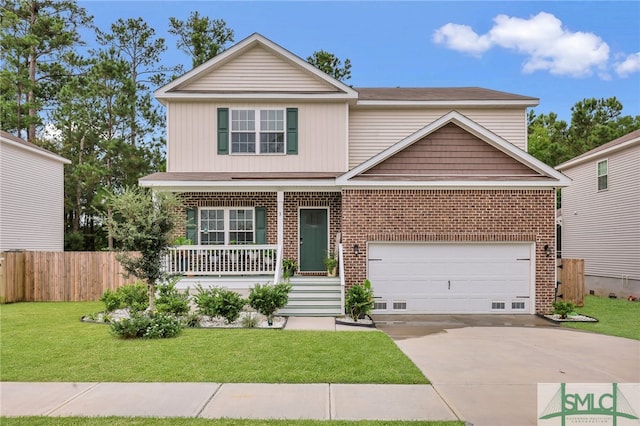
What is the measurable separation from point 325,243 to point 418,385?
27.2 feet

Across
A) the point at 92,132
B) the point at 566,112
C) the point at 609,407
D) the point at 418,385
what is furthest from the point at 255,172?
the point at 566,112

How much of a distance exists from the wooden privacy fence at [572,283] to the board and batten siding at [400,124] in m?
4.65

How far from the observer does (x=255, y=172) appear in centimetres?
1427

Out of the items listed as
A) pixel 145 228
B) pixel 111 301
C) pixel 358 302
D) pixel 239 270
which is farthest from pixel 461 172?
pixel 111 301

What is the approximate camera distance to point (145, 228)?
28.7 ft

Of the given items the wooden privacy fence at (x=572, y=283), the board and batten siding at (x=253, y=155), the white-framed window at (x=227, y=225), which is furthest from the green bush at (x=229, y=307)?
the wooden privacy fence at (x=572, y=283)

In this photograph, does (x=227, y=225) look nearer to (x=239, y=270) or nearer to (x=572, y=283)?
(x=239, y=270)

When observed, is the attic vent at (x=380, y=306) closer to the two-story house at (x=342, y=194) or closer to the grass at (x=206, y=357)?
the two-story house at (x=342, y=194)

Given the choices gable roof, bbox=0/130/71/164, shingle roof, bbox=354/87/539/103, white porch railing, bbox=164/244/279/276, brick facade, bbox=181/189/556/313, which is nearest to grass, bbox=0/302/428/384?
white porch railing, bbox=164/244/279/276

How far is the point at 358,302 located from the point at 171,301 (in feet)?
15.1

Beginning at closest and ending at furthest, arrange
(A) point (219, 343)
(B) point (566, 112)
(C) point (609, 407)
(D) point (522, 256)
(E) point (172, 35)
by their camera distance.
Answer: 1. (C) point (609, 407)
2. (A) point (219, 343)
3. (D) point (522, 256)
4. (E) point (172, 35)
5. (B) point (566, 112)

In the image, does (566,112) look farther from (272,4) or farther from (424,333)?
(424,333)

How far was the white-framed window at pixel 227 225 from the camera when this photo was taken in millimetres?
13680

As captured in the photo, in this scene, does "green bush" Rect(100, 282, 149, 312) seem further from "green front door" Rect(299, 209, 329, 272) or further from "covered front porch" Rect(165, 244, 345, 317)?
"green front door" Rect(299, 209, 329, 272)
